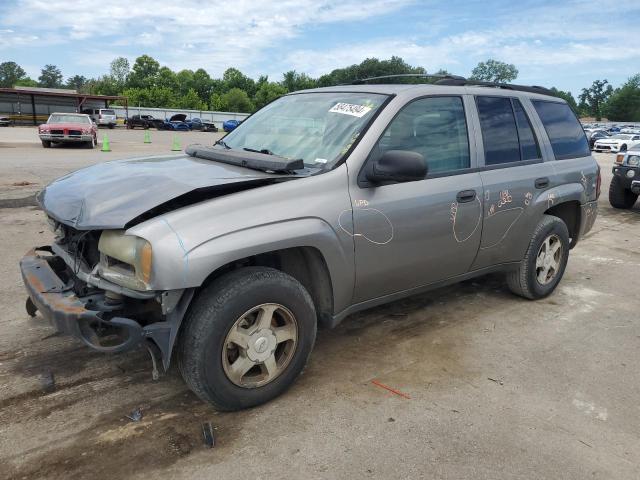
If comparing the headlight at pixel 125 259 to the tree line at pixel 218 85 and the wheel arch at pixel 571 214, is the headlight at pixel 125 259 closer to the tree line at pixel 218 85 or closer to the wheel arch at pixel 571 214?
the wheel arch at pixel 571 214

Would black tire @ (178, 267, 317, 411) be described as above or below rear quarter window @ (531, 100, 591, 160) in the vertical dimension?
below

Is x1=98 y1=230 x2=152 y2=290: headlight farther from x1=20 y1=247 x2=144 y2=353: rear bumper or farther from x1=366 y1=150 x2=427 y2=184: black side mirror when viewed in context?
x1=366 y1=150 x2=427 y2=184: black side mirror

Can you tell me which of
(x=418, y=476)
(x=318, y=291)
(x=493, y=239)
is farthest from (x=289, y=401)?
(x=493, y=239)

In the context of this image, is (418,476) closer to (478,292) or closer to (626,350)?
(626,350)

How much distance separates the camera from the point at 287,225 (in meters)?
2.79

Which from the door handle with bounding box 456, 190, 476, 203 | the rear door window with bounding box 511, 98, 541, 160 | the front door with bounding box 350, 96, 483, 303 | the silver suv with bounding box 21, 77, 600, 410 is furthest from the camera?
the rear door window with bounding box 511, 98, 541, 160

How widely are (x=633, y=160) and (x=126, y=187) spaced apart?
10302 millimetres

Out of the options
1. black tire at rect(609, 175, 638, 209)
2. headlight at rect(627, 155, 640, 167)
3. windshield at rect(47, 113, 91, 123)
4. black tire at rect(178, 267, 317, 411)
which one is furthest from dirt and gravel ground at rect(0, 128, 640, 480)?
windshield at rect(47, 113, 91, 123)

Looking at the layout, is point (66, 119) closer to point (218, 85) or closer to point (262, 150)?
point (262, 150)

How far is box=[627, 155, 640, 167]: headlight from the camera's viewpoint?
10.0 m

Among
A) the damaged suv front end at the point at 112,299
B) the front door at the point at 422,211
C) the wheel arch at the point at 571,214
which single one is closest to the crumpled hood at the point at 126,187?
the damaged suv front end at the point at 112,299

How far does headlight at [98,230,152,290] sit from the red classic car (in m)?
19.0

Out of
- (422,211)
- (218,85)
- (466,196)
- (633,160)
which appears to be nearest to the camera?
(422,211)

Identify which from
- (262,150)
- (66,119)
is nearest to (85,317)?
(262,150)
